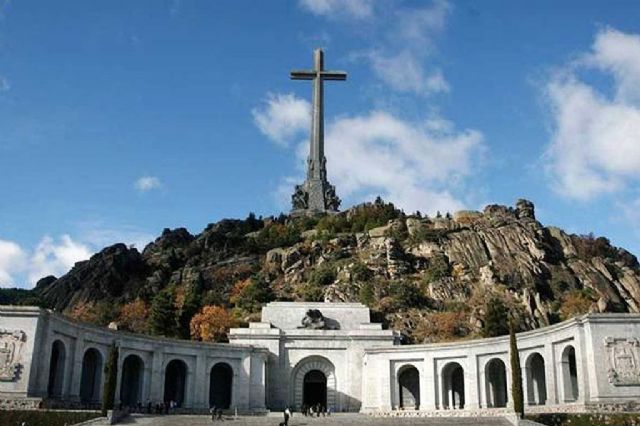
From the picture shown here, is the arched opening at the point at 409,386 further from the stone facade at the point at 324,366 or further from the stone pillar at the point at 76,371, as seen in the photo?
the stone pillar at the point at 76,371

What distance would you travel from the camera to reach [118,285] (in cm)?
11025

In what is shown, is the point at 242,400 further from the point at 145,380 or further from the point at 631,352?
the point at 631,352

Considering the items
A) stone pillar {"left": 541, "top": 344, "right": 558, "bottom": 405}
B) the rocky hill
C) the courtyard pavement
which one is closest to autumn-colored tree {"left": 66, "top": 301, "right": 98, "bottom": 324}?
the rocky hill

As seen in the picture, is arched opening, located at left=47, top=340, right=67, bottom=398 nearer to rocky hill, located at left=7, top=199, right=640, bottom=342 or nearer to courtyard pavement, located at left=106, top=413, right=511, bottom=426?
courtyard pavement, located at left=106, top=413, right=511, bottom=426

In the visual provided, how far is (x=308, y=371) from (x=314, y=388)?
1.57m

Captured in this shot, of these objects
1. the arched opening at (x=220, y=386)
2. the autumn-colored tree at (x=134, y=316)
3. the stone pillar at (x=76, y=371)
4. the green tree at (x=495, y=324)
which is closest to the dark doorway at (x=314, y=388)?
the arched opening at (x=220, y=386)

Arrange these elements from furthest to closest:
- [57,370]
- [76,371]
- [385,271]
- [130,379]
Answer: [385,271], [130,379], [76,371], [57,370]

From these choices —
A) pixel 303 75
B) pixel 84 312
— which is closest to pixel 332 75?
pixel 303 75

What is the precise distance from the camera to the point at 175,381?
5725cm

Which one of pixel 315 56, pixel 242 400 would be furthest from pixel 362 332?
pixel 315 56

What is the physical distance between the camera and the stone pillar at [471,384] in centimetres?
5175

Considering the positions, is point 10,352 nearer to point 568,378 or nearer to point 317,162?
point 568,378

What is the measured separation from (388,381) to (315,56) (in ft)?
247

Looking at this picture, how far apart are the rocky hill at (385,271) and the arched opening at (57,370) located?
34938 millimetres
